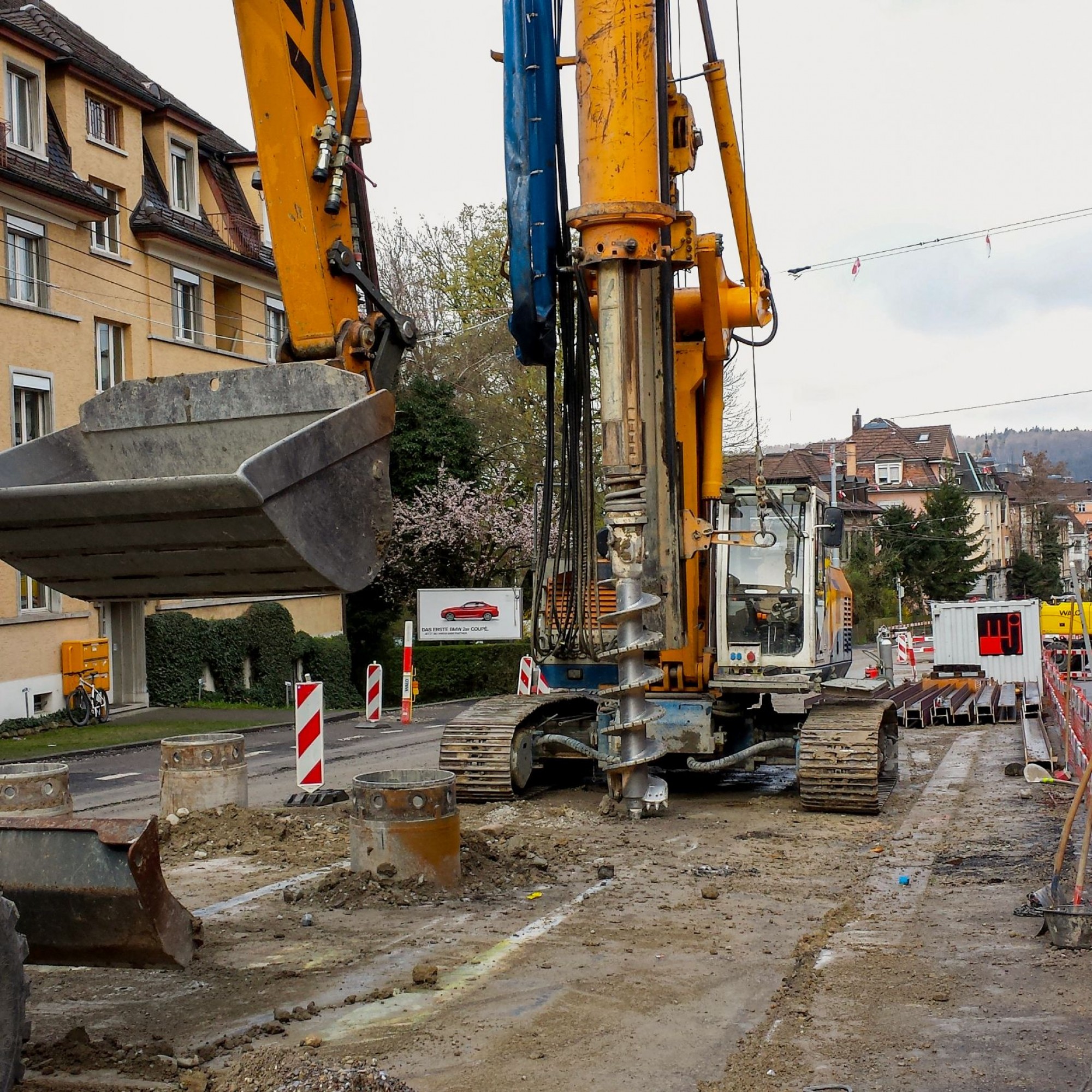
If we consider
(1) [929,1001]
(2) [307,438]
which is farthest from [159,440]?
(1) [929,1001]

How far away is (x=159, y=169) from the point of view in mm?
29516

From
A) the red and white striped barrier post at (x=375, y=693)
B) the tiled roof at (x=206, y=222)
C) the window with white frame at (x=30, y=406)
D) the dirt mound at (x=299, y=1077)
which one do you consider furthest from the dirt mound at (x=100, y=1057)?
the tiled roof at (x=206, y=222)

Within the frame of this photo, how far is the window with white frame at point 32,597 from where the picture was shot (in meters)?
24.1

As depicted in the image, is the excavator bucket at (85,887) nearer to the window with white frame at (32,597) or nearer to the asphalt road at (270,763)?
the asphalt road at (270,763)

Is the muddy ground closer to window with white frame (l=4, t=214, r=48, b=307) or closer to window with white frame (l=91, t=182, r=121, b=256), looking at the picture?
window with white frame (l=4, t=214, r=48, b=307)

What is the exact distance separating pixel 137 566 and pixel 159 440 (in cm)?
72

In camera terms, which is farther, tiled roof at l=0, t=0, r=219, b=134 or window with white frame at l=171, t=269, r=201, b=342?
→ window with white frame at l=171, t=269, r=201, b=342

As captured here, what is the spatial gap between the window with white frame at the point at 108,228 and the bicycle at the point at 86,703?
8434 millimetres

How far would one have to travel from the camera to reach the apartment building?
2414cm

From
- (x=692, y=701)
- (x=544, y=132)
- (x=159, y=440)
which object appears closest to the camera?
(x=159, y=440)

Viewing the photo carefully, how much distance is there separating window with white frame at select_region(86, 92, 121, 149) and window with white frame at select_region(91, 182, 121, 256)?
2.92 ft

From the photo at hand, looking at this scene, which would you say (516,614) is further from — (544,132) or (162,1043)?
(162,1043)

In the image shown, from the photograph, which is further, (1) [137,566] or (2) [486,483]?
(2) [486,483]

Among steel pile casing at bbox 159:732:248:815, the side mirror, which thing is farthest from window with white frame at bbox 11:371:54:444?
the side mirror
